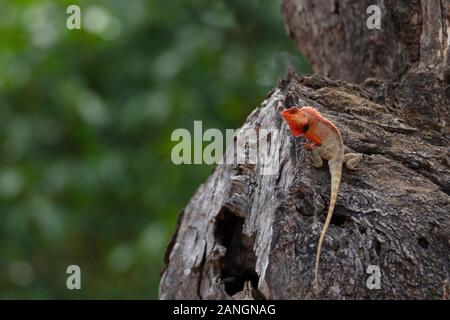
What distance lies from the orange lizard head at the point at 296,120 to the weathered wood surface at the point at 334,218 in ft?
0.25

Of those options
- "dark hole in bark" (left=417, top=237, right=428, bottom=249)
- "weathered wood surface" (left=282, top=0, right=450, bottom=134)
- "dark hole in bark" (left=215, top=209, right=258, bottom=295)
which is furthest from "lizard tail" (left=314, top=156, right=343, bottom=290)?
"weathered wood surface" (left=282, top=0, right=450, bottom=134)

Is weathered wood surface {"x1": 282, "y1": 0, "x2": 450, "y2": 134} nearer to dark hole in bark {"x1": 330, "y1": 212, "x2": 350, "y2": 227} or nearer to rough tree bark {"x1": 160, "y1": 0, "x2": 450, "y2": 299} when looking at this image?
rough tree bark {"x1": 160, "y1": 0, "x2": 450, "y2": 299}

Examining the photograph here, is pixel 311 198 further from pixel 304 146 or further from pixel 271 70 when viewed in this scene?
pixel 271 70

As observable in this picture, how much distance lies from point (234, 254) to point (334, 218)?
2.65 ft

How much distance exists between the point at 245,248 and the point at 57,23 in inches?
186

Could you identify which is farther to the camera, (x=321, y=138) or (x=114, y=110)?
(x=114, y=110)

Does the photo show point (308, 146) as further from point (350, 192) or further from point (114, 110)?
point (114, 110)

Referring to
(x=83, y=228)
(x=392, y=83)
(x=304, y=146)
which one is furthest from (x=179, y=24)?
(x=304, y=146)

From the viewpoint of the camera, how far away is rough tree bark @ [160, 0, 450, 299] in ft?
10.4

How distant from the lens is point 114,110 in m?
8.24

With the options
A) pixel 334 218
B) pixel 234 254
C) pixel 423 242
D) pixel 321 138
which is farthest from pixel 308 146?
pixel 234 254
